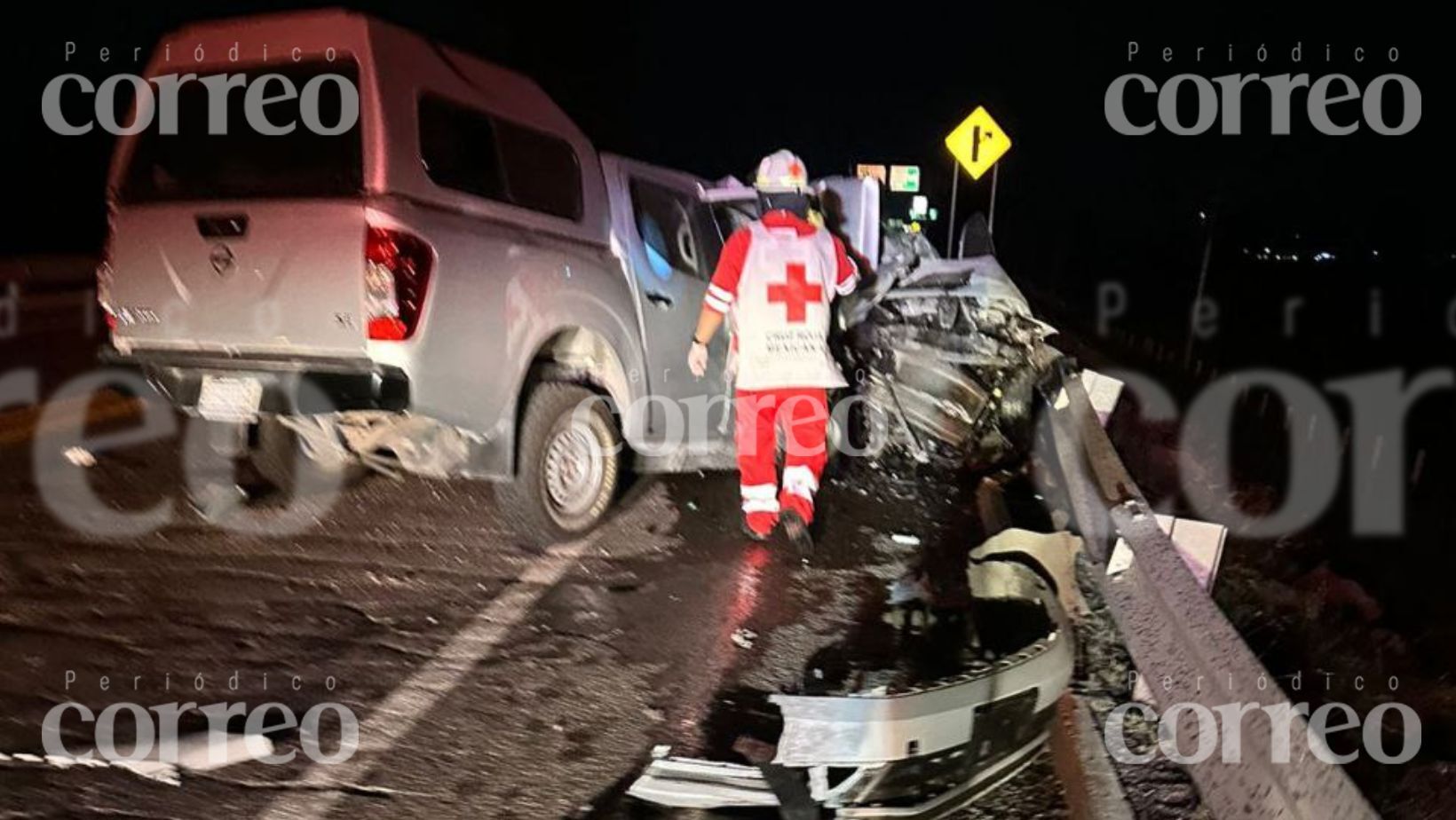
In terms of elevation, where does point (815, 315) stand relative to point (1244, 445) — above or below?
above

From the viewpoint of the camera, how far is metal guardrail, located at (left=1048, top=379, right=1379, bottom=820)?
267cm

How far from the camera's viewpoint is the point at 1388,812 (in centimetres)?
377

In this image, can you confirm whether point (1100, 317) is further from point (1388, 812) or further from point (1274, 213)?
point (1388, 812)

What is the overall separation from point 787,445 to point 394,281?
2195 mm

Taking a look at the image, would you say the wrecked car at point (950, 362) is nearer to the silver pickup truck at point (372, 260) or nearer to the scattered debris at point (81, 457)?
the silver pickup truck at point (372, 260)

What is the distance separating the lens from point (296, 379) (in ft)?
15.0

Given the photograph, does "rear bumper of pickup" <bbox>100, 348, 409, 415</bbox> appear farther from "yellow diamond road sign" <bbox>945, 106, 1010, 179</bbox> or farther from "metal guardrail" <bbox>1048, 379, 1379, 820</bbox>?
"yellow diamond road sign" <bbox>945, 106, 1010, 179</bbox>

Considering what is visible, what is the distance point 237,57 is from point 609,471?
2.65 meters

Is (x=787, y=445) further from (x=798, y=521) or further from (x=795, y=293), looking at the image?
(x=795, y=293)

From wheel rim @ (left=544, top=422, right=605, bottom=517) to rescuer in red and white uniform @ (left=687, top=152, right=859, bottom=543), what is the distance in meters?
0.69

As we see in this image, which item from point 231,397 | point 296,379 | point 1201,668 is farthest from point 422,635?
point 1201,668

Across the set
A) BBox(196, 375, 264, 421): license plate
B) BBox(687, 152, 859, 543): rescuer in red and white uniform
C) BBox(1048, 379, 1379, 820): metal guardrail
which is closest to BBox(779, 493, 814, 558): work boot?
BBox(687, 152, 859, 543): rescuer in red and white uniform

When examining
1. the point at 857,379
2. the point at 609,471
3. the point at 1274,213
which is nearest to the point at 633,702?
the point at 609,471

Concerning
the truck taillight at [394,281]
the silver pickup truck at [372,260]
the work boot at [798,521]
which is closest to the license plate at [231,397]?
the silver pickup truck at [372,260]
